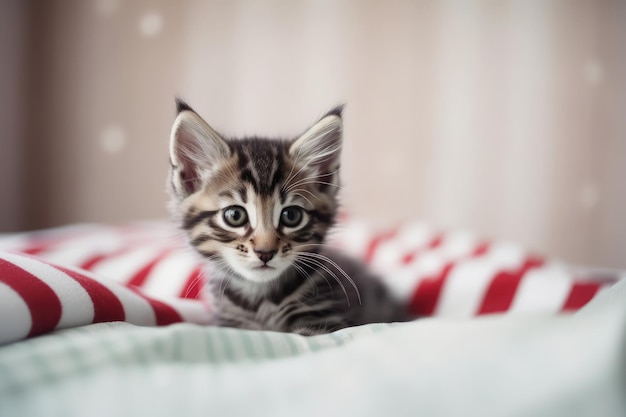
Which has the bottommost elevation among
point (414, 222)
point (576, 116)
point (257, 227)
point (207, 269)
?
point (414, 222)

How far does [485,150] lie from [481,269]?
3.18ft

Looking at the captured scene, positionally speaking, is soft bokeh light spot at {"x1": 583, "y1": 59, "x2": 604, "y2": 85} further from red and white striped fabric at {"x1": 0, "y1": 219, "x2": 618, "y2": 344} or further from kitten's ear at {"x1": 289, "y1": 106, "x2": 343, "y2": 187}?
kitten's ear at {"x1": 289, "y1": 106, "x2": 343, "y2": 187}

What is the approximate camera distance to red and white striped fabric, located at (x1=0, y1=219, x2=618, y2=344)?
0.64 metres

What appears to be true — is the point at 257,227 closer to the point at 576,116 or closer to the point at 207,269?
the point at 207,269

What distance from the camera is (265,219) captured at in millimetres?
812

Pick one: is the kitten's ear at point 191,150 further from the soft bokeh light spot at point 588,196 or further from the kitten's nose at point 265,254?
the soft bokeh light spot at point 588,196

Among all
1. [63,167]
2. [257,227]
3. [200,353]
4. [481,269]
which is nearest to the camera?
[200,353]

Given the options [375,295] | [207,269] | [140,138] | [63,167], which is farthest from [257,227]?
[63,167]

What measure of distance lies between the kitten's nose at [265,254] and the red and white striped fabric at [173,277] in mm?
198

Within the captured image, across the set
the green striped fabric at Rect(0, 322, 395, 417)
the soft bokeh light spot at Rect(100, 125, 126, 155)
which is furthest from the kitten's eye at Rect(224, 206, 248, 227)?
the soft bokeh light spot at Rect(100, 125, 126, 155)

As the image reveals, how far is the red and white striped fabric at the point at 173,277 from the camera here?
0.64 m

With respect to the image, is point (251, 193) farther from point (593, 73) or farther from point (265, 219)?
point (593, 73)

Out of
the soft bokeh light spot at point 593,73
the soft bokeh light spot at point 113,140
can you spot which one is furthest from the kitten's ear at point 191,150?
the soft bokeh light spot at point 593,73

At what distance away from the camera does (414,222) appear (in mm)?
2135
